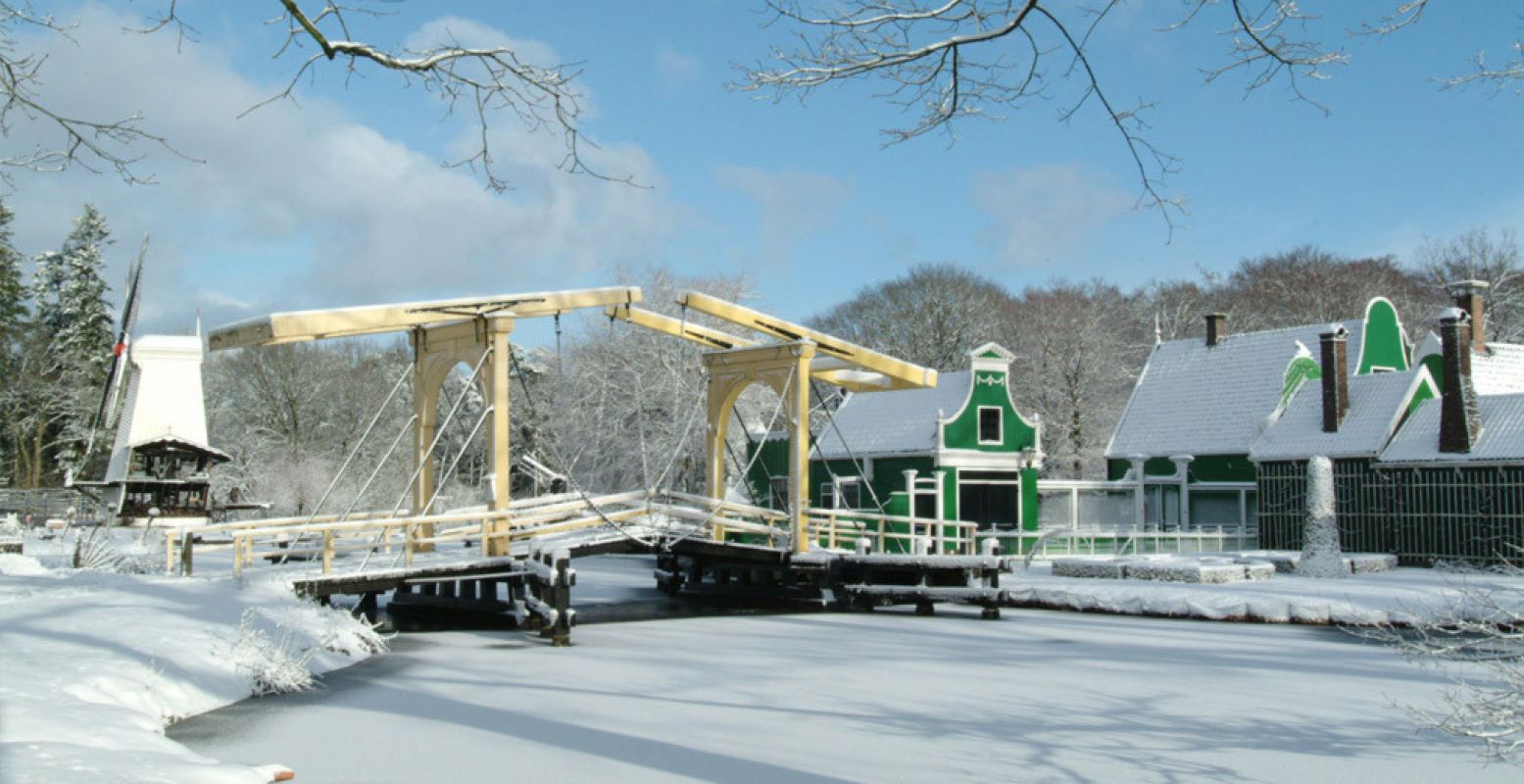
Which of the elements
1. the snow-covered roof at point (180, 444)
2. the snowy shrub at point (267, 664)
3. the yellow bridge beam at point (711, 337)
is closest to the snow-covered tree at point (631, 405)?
the snow-covered roof at point (180, 444)

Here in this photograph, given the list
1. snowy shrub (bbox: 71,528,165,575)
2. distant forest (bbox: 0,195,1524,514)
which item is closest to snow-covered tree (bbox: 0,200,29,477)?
distant forest (bbox: 0,195,1524,514)

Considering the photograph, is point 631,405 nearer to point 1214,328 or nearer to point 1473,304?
point 1214,328

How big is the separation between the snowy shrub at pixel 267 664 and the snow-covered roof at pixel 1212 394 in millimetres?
24346

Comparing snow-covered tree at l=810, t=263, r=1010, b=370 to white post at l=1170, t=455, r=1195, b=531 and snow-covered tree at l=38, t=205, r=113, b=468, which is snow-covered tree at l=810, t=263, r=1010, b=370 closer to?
white post at l=1170, t=455, r=1195, b=531

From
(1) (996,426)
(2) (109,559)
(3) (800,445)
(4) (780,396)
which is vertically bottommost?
(2) (109,559)

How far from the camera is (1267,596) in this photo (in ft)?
57.3

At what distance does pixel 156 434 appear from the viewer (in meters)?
28.7

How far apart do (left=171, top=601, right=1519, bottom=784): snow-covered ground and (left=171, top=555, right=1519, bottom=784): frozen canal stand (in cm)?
3

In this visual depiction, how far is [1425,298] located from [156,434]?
4329cm

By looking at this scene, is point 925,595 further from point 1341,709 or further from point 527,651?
point 1341,709

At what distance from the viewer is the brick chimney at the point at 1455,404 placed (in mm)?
23641

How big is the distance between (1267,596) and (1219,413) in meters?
15.1

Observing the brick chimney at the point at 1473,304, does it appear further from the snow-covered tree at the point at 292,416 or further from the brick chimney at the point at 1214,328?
the snow-covered tree at the point at 292,416

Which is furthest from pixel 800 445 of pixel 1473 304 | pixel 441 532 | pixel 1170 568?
pixel 1473 304
